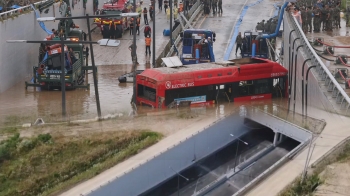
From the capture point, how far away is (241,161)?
23.9 metres

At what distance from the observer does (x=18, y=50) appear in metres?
34.3

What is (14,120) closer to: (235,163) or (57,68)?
(57,68)

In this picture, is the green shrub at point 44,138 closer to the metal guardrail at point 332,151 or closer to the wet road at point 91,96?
the wet road at point 91,96

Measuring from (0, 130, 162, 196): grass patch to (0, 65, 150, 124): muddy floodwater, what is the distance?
12.9 ft

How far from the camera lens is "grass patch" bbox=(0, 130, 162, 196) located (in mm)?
20062

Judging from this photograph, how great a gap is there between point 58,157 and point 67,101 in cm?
942

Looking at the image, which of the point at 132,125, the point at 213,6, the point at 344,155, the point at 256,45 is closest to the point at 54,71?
the point at 132,125

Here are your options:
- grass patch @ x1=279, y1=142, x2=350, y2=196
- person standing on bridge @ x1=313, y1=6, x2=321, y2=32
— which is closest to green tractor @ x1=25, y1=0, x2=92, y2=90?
person standing on bridge @ x1=313, y1=6, x2=321, y2=32

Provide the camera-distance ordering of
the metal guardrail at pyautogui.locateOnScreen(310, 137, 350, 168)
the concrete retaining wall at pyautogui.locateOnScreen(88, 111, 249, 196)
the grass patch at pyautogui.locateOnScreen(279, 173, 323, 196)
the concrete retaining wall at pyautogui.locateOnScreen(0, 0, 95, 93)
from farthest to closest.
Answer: the concrete retaining wall at pyautogui.locateOnScreen(0, 0, 95, 93)
the concrete retaining wall at pyautogui.locateOnScreen(88, 111, 249, 196)
the metal guardrail at pyautogui.locateOnScreen(310, 137, 350, 168)
the grass patch at pyautogui.locateOnScreen(279, 173, 323, 196)

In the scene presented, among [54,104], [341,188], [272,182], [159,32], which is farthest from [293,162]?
[159,32]

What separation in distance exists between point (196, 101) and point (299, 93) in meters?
3.97

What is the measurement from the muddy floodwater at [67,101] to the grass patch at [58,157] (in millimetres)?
3936

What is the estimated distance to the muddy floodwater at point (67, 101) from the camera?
27812 millimetres

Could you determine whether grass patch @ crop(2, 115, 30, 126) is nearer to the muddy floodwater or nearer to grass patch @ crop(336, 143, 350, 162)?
the muddy floodwater
